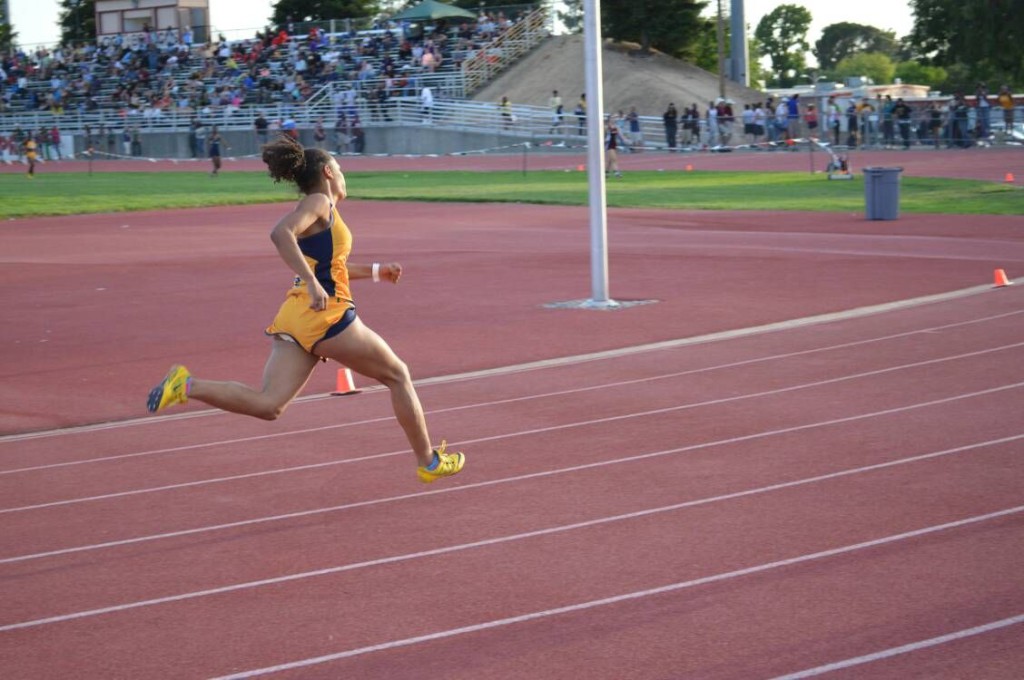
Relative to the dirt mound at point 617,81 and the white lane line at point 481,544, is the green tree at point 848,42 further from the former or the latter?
the white lane line at point 481,544

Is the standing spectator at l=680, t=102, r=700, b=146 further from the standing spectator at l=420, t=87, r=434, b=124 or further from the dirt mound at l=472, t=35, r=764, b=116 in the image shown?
the standing spectator at l=420, t=87, r=434, b=124

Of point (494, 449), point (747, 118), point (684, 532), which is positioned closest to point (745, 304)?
point (494, 449)

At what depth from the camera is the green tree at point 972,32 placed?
2068 inches

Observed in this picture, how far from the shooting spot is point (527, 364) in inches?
462

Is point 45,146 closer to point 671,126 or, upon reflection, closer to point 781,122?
point 671,126

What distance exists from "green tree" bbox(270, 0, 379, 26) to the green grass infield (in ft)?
137

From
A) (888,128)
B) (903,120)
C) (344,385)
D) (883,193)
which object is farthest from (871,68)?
(344,385)

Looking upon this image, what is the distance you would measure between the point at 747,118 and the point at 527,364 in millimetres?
38815

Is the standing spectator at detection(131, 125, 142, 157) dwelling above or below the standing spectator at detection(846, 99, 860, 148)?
above

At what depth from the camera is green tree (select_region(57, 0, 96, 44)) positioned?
103125 millimetres

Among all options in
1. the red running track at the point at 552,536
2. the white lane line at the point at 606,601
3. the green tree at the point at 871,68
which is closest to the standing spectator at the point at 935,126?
the red running track at the point at 552,536

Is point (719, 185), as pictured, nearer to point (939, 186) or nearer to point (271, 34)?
point (939, 186)

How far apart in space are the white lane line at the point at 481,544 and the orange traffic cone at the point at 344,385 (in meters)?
4.34

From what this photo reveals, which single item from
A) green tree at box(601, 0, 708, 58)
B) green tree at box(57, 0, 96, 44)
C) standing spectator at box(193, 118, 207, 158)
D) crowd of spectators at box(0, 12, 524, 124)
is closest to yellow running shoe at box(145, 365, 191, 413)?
Result: crowd of spectators at box(0, 12, 524, 124)
